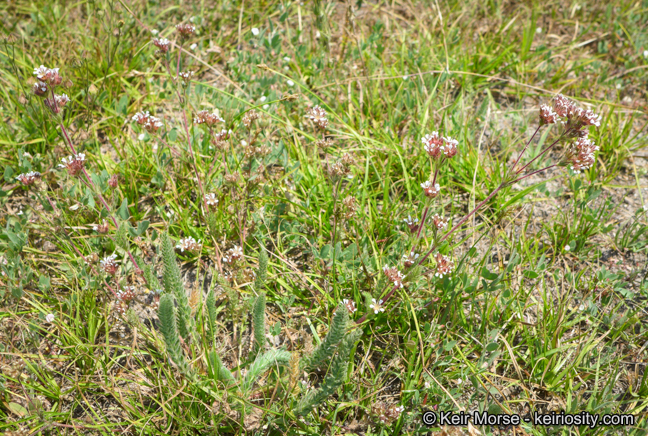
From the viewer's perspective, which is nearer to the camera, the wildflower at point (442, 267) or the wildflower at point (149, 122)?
the wildflower at point (442, 267)

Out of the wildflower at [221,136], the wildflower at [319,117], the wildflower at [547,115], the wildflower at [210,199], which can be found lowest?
the wildflower at [210,199]

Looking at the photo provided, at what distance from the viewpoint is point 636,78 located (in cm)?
403

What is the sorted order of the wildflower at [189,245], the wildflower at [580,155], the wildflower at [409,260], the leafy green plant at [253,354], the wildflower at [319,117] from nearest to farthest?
the leafy green plant at [253,354]
the wildflower at [580,155]
the wildflower at [409,260]
the wildflower at [189,245]
the wildflower at [319,117]

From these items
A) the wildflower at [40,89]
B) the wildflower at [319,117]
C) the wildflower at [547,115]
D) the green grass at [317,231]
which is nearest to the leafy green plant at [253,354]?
the green grass at [317,231]

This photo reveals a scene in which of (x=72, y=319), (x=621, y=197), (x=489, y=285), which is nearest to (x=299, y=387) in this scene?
(x=489, y=285)

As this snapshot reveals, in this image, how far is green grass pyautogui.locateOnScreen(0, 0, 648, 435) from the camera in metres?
2.29

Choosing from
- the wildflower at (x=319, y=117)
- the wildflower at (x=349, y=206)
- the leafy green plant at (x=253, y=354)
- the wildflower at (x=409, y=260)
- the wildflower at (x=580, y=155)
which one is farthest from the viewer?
the wildflower at (x=319, y=117)

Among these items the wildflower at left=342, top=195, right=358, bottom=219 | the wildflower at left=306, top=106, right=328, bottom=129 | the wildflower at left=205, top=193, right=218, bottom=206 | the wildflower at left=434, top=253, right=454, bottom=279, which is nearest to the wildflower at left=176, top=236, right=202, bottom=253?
the wildflower at left=205, top=193, right=218, bottom=206

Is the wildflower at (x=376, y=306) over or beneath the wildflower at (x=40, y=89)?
beneath

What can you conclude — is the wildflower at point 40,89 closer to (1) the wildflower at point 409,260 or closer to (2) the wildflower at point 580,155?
(1) the wildflower at point 409,260

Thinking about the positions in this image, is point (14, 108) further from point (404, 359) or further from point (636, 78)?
point (636, 78)

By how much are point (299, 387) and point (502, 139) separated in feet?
8.13

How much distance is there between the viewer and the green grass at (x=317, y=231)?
2.29 m

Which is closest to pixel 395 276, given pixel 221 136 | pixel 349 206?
pixel 349 206
